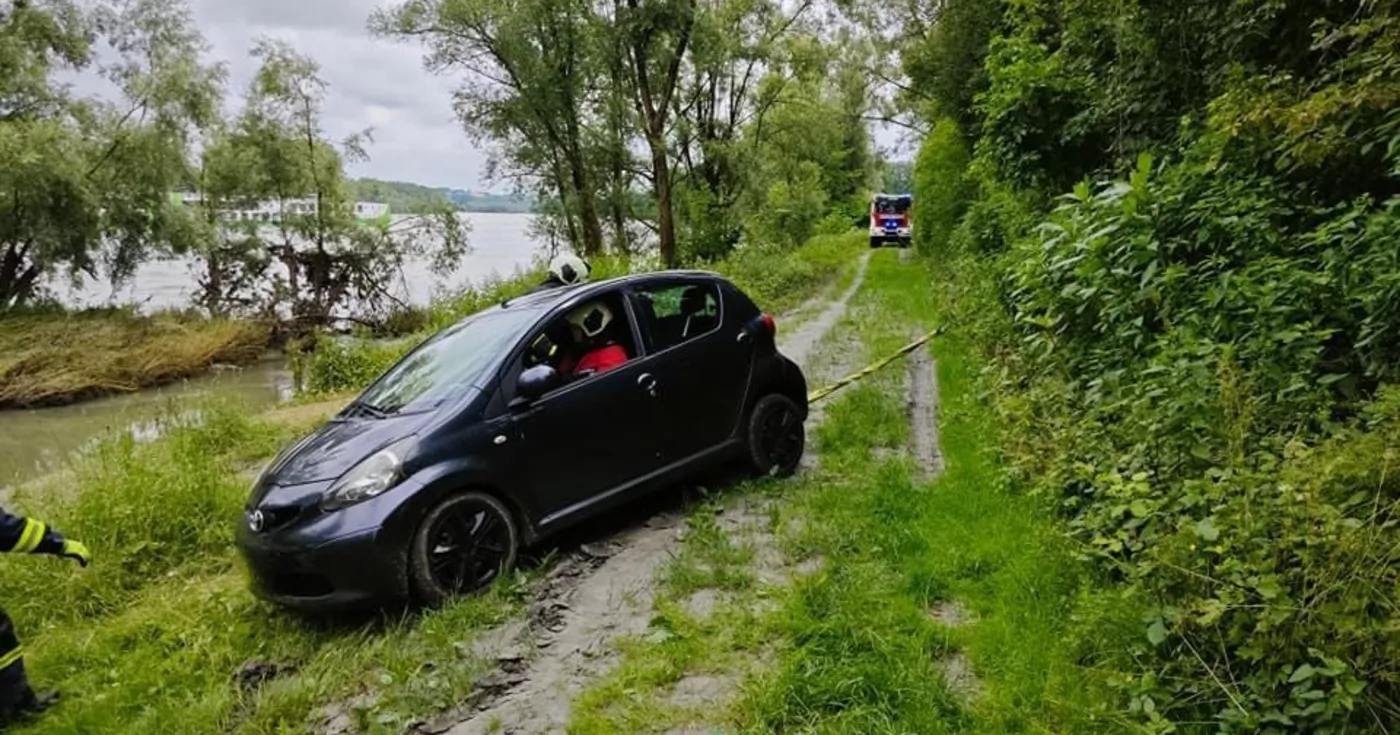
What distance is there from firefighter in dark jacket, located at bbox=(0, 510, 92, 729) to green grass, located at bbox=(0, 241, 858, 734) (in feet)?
0.49

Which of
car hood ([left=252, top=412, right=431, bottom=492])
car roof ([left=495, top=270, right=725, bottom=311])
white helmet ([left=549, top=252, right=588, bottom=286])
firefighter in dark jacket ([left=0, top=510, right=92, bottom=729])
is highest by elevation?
white helmet ([left=549, top=252, right=588, bottom=286])

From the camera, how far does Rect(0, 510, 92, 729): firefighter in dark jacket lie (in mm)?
3801

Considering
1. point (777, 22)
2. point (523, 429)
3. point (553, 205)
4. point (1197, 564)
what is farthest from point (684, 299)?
point (777, 22)

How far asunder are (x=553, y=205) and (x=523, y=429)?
18.3 m

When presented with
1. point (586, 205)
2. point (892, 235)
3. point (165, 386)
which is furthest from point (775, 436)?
point (892, 235)

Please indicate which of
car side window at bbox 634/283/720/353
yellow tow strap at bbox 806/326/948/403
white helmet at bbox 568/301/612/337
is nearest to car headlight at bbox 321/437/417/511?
white helmet at bbox 568/301/612/337

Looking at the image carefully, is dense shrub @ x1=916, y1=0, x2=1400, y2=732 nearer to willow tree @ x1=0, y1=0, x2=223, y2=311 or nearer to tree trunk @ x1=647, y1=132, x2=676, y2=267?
tree trunk @ x1=647, y1=132, x2=676, y2=267

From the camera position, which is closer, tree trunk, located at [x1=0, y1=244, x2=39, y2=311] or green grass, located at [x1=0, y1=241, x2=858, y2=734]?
green grass, located at [x1=0, y1=241, x2=858, y2=734]

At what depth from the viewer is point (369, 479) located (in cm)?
415

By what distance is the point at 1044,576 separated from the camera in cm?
388

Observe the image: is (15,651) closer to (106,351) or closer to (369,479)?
(369,479)

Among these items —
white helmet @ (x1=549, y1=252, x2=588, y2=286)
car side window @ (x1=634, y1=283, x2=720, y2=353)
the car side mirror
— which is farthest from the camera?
white helmet @ (x1=549, y1=252, x2=588, y2=286)

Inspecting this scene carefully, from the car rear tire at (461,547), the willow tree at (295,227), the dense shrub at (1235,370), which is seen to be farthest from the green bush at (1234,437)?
the willow tree at (295,227)

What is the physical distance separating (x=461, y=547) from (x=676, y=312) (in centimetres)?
231
